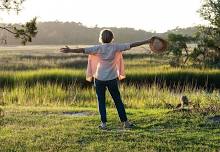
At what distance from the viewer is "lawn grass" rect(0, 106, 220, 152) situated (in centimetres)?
1017

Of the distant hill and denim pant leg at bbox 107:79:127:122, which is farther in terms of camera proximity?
the distant hill

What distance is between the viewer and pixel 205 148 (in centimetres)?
998

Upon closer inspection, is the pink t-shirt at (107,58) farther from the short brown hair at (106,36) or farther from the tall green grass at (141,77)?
the tall green grass at (141,77)

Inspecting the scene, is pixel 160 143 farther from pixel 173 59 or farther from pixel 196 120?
pixel 173 59

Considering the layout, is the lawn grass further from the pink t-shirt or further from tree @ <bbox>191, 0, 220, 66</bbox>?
tree @ <bbox>191, 0, 220, 66</bbox>

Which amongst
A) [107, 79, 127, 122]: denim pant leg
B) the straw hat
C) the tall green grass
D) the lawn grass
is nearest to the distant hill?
the tall green grass

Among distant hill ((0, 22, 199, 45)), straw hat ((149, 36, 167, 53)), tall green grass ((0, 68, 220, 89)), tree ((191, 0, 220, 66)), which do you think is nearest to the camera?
straw hat ((149, 36, 167, 53))

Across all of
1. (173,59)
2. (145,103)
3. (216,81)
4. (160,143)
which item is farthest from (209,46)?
(160,143)

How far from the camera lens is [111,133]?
11.3 meters

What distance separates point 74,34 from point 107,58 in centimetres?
11719

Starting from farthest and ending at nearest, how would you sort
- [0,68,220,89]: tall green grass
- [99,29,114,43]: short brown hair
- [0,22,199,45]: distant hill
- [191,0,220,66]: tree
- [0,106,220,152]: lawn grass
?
[0,22,199,45]: distant hill, [191,0,220,66]: tree, [0,68,220,89]: tall green grass, [99,29,114,43]: short brown hair, [0,106,220,152]: lawn grass

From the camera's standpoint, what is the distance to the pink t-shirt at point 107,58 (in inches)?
465

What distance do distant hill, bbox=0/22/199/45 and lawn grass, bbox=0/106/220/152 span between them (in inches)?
4085

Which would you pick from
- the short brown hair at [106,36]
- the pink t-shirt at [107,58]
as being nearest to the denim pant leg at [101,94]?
the pink t-shirt at [107,58]
